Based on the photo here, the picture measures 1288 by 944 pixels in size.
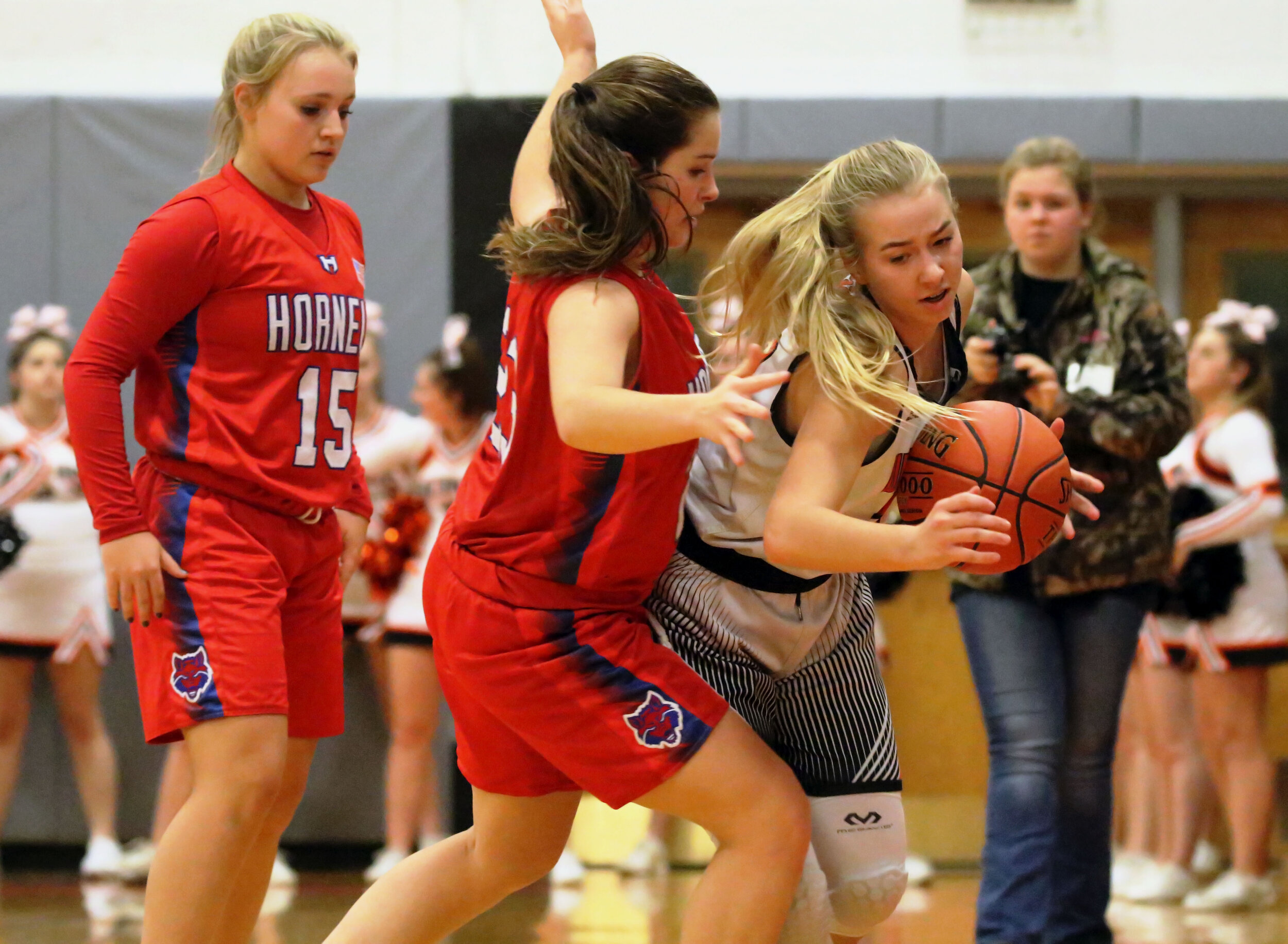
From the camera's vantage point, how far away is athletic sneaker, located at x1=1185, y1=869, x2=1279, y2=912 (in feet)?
16.1

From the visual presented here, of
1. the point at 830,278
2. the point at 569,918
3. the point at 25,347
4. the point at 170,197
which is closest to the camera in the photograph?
the point at 830,278

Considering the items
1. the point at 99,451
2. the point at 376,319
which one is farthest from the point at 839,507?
the point at 376,319

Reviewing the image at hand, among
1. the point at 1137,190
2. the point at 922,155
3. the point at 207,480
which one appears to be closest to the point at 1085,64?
the point at 1137,190

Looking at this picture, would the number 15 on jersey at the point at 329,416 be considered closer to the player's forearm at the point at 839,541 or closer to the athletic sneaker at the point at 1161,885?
the player's forearm at the point at 839,541

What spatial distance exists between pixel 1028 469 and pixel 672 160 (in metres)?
→ 0.76

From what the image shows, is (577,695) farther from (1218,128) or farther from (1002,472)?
(1218,128)

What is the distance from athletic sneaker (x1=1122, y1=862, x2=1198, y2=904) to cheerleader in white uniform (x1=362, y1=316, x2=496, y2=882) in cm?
233

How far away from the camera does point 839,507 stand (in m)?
2.36

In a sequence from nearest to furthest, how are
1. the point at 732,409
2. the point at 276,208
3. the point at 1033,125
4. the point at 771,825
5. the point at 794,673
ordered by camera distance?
1. the point at 732,409
2. the point at 771,825
3. the point at 794,673
4. the point at 276,208
5. the point at 1033,125

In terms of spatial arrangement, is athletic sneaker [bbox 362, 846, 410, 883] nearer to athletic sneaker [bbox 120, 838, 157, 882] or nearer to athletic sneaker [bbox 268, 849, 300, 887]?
athletic sneaker [bbox 268, 849, 300, 887]

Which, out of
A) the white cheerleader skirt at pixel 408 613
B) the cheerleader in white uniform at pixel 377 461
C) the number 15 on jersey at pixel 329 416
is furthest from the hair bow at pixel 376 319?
the number 15 on jersey at pixel 329 416

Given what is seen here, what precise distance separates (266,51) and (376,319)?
2916 mm

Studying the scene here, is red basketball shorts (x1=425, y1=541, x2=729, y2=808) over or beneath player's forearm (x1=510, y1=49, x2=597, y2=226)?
beneath

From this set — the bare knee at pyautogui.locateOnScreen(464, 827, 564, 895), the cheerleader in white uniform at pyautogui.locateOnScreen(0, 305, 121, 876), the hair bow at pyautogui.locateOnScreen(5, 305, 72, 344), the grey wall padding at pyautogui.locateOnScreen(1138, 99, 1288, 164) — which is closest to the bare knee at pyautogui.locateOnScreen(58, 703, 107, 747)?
the cheerleader in white uniform at pyautogui.locateOnScreen(0, 305, 121, 876)
